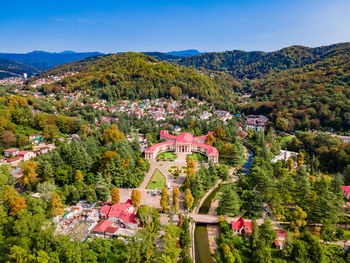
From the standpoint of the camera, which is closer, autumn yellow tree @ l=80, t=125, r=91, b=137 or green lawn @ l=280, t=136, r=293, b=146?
green lawn @ l=280, t=136, r=293, b=146

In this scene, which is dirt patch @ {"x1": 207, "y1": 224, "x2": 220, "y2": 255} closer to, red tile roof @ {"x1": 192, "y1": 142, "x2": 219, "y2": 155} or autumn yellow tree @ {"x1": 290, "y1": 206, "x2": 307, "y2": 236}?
autumn yellow tree @ {"x1": 290, "y1": 206, "x2": 307, "y2": 236}

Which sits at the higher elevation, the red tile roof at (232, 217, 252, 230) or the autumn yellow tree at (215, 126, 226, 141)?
the autumn yellow tree at (215, 126, 226, 141)

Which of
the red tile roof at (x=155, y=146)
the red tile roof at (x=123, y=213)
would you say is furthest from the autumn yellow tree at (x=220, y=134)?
the red tile roof at (x=123, y=213)

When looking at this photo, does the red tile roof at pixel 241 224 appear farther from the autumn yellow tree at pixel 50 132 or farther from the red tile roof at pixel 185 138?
the autumn yellow tree at pixel 50 132

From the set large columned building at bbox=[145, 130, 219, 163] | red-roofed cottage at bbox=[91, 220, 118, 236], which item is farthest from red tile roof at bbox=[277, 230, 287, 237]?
large columned building at bbox=[145, 130, 219, 163]

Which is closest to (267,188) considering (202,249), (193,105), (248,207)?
(248,207)

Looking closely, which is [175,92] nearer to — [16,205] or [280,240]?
[16,205]
